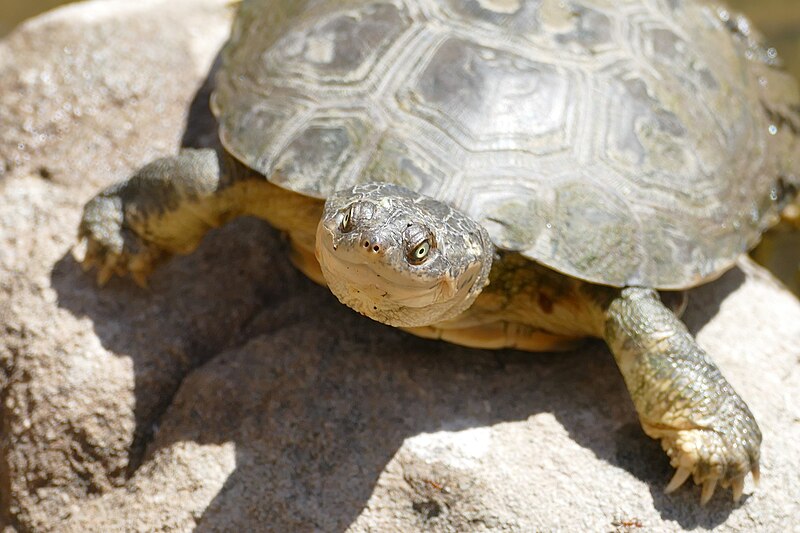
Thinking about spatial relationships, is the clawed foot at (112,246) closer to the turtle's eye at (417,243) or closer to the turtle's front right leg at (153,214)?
the turtle's front right leg at (153,214)

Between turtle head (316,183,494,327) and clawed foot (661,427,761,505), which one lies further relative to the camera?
clawed foot (661,427,761,505)

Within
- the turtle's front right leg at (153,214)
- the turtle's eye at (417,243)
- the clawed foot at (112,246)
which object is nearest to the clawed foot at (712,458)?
the turtle's eye at (417,243)

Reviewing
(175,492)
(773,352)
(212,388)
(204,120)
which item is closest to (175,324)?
(212,388)

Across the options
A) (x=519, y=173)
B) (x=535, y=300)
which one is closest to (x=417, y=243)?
(x=519, y=173)

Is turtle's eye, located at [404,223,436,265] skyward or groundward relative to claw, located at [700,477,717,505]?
skyward

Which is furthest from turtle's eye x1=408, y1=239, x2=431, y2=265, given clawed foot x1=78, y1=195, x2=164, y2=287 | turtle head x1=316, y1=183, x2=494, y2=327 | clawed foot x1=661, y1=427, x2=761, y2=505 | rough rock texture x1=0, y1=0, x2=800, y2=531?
clawed foot x1=78, y1=195, x2=164, y2=287

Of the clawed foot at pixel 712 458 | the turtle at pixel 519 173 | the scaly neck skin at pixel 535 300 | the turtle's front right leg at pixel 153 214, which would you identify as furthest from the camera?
the turtle's front right leg at pixel 153 214

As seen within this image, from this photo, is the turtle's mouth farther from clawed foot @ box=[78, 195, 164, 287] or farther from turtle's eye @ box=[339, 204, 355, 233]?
clawed foot @ box=[78, 195, 164, 287]
